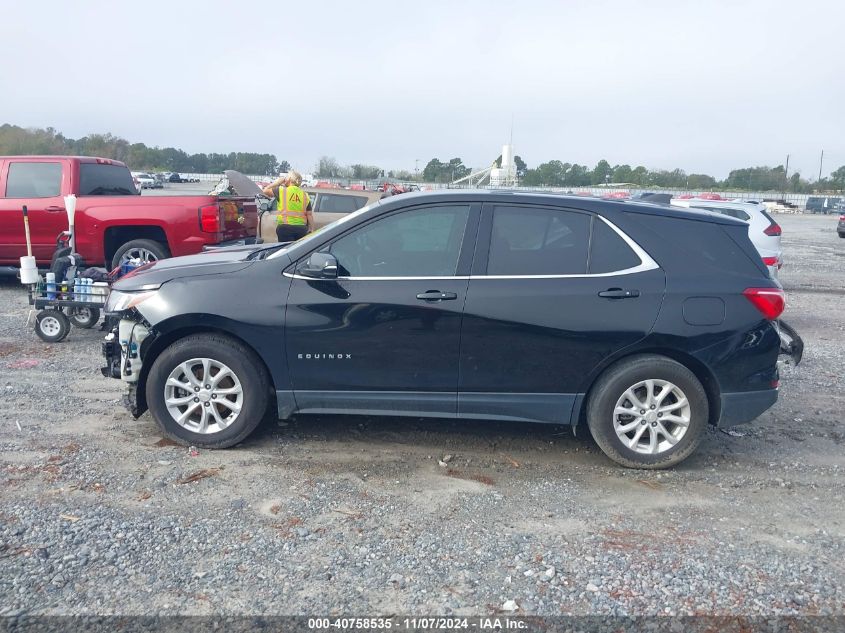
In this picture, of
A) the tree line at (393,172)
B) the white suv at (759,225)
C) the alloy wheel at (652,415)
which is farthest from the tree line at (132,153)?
the alloy wheel at (652,415)

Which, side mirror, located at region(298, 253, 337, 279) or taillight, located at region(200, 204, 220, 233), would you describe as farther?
taillight, located at region(200, 204, 220, 233)

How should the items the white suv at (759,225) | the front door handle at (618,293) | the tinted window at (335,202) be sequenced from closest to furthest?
the front door handle at (618,293) → the white suv at (759,225) → the tinted window at (335,202)

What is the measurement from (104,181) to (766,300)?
919 cm

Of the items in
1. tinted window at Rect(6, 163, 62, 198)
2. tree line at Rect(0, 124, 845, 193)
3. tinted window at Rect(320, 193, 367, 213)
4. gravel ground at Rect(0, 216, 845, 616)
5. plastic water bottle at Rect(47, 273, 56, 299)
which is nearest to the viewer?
gravel ground at Rect(0, 216, 845, 616)

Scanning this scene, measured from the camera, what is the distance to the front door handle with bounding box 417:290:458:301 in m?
4.80

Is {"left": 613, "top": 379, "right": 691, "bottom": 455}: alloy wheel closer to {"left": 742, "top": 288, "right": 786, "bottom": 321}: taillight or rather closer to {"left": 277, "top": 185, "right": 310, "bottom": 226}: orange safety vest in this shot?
{"left": 742, "top": 288, "right": 786, "bottom": 321}: taillight

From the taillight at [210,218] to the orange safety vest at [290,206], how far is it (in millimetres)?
1119

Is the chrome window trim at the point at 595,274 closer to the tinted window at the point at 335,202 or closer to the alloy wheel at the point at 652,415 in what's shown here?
the alloy wheel at the point at 652,415

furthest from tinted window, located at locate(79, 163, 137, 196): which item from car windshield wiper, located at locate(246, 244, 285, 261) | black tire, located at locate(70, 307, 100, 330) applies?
car windshield wiper, located at locate(246, 244, 285, 261)

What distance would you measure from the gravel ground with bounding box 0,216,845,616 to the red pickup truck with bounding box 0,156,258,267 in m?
3.99

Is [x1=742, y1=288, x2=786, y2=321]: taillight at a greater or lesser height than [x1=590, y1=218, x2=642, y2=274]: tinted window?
lesser

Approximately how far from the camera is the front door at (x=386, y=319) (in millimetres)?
4824

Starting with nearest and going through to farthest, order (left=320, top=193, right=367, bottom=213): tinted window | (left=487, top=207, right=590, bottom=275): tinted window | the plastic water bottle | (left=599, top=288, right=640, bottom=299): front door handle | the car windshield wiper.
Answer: (left=599, top=288, right=640, bottom=299): front door handle, (left=487, top=207, right=590, bottom=275): tinted window, the car windshield wiper, the plastic water bottle, (left=320, top=193, right=367, bottom=213): tinted window

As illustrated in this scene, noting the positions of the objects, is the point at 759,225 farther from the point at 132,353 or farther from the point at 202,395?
the point at 132,353
